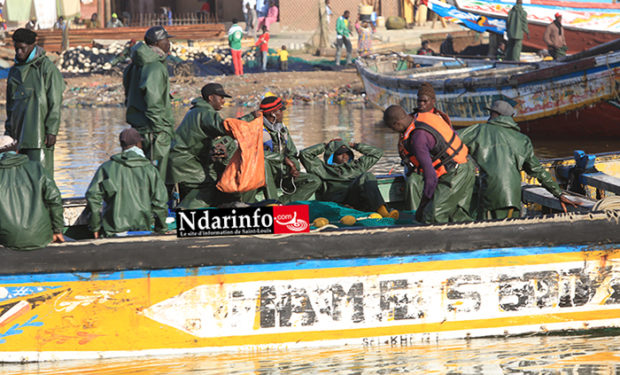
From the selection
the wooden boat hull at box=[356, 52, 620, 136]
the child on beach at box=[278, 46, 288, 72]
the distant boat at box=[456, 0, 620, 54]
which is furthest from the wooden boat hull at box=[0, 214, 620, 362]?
the child on beach at box=[278, 46, 288, 72]

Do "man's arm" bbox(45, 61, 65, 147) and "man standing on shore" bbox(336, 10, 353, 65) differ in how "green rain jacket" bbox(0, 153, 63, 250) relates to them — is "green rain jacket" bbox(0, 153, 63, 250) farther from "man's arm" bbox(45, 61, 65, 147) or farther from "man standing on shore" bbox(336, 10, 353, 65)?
"man standing on shore" bbox(336, 10, 353, 65)

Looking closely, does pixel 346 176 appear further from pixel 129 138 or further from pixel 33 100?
pixel 33 100

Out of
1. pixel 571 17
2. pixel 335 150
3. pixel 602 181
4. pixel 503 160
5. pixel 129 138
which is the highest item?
pixel 571 17

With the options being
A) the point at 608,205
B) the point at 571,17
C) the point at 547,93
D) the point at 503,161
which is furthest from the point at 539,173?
the point at 571,17

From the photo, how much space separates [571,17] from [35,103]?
21656 mm

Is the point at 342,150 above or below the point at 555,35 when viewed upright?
below

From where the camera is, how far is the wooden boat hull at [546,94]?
13.4 m

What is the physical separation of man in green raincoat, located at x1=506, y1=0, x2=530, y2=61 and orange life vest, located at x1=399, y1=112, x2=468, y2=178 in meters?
14.2

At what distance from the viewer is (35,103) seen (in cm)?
671

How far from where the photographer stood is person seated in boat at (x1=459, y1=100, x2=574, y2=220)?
19.4ft

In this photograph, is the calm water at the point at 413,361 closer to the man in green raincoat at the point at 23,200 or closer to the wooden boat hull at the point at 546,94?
the man in green raincoat at the point at 23,200

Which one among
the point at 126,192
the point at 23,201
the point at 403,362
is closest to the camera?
the point at 23,201

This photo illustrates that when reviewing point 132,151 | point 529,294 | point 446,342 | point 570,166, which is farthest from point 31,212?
point 570,166

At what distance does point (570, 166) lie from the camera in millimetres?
7398
